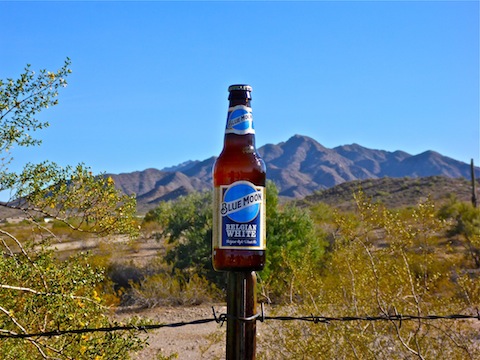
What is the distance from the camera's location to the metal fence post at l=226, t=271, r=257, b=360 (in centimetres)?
292

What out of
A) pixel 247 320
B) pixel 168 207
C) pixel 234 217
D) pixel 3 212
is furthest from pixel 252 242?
pixel 168 207

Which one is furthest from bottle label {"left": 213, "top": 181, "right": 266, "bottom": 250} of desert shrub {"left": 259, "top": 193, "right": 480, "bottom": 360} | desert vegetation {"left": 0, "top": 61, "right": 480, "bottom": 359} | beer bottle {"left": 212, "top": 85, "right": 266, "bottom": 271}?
desert shrub {"left": 259, "top": 193, "right": 480, "bottom": 360}

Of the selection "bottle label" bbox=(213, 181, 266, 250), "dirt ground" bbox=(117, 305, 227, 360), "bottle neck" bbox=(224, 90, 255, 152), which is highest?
"bottle neck" bbox=(224, 90, 255, 152)

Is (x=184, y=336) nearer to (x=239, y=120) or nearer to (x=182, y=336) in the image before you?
(x=182, y=336)

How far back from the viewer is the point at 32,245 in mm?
5730

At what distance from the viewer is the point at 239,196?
2.92 meters

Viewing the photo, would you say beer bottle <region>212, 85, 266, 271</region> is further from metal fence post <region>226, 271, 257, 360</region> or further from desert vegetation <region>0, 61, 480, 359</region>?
desert vegetation <region>0, 61, 480, 359</region>

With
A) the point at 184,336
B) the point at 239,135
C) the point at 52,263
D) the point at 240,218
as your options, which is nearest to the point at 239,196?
the point at 240,218

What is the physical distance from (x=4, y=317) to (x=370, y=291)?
147 inches

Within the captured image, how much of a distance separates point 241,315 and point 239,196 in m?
0.56

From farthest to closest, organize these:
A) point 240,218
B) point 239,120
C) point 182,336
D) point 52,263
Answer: point 182,336
point 52,263
point 239,120
point 240,218

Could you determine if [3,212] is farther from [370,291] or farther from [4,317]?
[370,291]

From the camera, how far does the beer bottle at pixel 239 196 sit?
2.90 m

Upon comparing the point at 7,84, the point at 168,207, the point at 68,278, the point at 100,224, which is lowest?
the point at 68,278
